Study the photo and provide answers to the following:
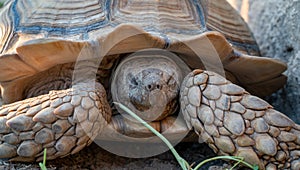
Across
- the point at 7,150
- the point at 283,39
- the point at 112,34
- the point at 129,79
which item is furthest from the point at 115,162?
the point at 283,39

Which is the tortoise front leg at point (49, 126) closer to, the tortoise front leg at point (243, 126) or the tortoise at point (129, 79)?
the tortoise at point (129, 79)

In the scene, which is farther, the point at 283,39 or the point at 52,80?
the point at 283,39

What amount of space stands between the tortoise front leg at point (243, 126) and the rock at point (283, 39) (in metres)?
0.80

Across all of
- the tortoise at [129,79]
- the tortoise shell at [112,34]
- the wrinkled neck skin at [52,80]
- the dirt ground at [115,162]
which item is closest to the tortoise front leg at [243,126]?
the tortoise at [129,79]

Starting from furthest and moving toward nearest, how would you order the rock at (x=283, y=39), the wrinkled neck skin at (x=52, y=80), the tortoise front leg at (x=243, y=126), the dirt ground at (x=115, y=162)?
the rock at (x=283, y=39)
the wrinkled neck skin at (x=52, y=80)
the dirt ground at (x=115, y=162)
the tortoise front leg at (x=243, y=126)

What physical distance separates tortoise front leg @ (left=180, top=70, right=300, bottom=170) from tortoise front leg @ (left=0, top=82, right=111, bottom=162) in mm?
497

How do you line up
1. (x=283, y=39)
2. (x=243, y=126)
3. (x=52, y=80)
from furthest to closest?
(x=283, y=39), (x=52, y=80), (x=243, y=126)

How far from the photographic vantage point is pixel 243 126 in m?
1.89

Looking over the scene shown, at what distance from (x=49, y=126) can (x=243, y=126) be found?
85 centimetres

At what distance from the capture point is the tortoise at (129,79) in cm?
193

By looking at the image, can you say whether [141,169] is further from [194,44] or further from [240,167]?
[194,44]

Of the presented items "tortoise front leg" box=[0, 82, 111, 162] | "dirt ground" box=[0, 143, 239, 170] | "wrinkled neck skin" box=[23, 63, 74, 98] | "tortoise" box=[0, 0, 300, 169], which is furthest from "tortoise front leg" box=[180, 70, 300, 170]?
"wrinkled neck skin" box=[23, 63, 74, 98]

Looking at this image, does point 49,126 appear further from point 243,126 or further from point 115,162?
point 243,126

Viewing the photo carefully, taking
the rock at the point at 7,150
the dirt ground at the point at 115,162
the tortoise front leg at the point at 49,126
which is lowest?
the dirt ground at the point at 115,162
